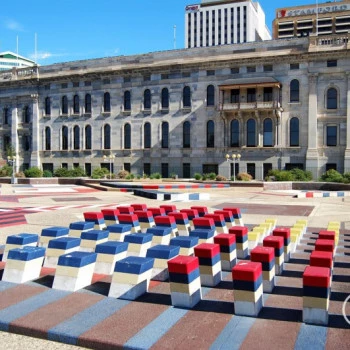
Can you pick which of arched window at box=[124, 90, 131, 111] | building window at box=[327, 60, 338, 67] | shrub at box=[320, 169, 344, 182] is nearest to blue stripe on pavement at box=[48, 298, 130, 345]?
shrub at box=[320, 169, 344, 182]

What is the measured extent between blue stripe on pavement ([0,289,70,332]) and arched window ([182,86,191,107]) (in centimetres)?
4833

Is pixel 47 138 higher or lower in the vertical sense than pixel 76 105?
lower

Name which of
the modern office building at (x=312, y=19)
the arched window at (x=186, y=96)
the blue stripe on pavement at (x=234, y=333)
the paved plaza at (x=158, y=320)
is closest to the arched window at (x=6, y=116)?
the arched window at (x=186, y=96)

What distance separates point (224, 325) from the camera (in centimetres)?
628

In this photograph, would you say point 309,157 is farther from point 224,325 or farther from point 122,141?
point 224,325

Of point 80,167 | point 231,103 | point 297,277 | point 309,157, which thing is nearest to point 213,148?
point 231,103

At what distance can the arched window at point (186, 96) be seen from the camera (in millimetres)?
54625

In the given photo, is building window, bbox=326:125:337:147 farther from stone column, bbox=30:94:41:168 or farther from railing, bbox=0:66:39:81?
railing, bbox=0:66:39:81

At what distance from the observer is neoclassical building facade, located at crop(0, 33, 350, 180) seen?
4894 centimetres

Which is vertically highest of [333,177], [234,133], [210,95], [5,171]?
[210,95]

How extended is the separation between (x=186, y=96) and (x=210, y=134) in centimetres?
567

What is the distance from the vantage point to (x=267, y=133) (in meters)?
51.2

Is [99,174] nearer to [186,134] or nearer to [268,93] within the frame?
[186,134]

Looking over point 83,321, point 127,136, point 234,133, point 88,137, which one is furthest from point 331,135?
point 83,321
